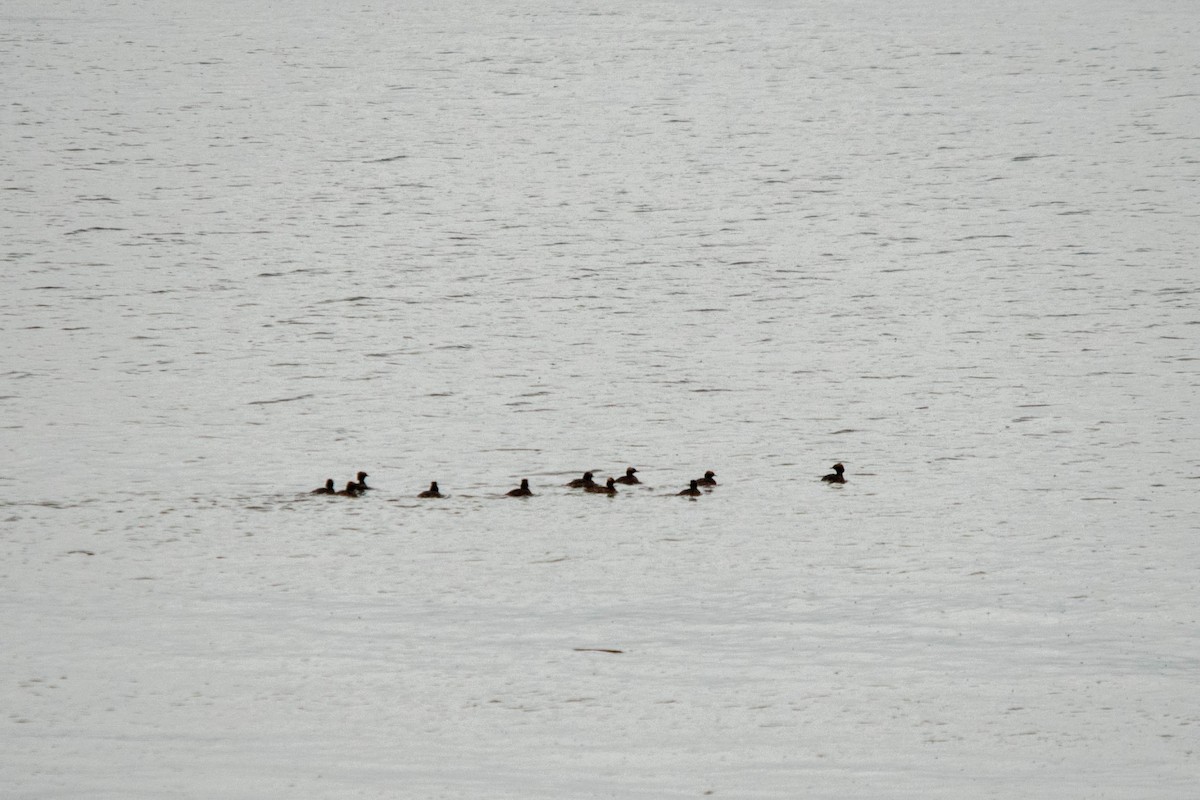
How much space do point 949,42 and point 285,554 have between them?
132ft

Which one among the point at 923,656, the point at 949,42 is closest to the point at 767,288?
the point at 923,656

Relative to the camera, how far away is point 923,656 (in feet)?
41.7

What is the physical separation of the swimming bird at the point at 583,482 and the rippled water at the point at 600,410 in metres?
0.24

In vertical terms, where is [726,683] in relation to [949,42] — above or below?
below

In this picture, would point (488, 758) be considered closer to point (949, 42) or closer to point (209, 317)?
point (209, 317)

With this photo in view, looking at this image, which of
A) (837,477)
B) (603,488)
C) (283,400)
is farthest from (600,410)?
(837,477)

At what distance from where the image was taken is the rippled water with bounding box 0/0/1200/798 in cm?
1135

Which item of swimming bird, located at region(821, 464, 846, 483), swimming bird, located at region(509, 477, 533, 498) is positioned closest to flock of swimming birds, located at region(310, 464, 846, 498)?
swimming bird, located at region(509, 477, 533, 498)

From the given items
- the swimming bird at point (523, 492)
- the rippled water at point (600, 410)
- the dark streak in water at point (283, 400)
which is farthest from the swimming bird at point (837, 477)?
the dark streak in water at point (283, 400)

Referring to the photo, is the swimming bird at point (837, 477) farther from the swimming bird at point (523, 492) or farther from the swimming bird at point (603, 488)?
the swimming bird at point (523, 492)

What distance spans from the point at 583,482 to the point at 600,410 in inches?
160

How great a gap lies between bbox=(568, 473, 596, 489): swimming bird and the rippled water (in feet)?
0.80

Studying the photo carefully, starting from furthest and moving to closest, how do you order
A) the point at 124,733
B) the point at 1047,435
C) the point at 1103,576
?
the point at 1047,435 → the point at 1103,576 → the point at 124,733

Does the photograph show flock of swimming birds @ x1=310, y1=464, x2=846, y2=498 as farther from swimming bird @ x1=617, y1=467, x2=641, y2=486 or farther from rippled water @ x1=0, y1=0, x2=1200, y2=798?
rippled water @ x1=0, y1=0, x2=1200, y2=798
